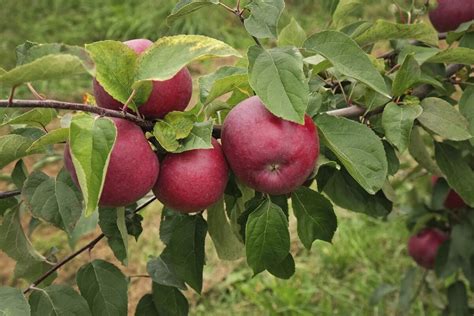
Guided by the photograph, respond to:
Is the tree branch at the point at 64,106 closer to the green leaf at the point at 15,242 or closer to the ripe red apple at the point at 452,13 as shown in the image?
the green leaf at the point at 15,242

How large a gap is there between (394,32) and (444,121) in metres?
0.15

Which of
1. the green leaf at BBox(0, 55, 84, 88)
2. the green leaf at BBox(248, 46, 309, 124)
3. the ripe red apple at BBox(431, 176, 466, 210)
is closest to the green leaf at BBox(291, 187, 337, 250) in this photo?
the green leaf at BBox(248, 46, 309, 124)

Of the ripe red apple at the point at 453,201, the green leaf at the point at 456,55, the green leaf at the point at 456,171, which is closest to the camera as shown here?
the green leaf at the point at 456,55

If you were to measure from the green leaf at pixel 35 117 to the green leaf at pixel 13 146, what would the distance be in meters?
0.02

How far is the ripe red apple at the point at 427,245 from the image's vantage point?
181 centimetres

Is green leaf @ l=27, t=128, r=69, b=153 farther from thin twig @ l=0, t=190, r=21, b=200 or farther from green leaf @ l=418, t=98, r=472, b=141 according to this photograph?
green leaf @ l=418, t=98, r=472, b=141

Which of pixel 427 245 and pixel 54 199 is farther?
pixel 427 245

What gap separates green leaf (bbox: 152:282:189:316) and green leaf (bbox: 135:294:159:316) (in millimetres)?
21

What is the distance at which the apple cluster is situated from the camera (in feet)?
2.67

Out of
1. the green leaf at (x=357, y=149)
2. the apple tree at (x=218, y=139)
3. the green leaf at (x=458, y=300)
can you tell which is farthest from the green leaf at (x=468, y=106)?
the green leaf at (x=458, y=300)

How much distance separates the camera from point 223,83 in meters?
0.88

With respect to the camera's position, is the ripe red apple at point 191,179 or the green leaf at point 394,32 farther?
the green leaf at point 394,32

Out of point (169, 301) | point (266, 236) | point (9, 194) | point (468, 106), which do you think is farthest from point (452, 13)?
point (9, 194)

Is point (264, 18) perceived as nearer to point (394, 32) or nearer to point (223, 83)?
point (223, 83)
